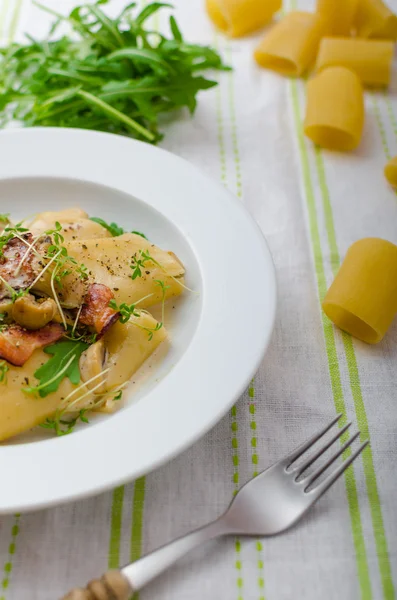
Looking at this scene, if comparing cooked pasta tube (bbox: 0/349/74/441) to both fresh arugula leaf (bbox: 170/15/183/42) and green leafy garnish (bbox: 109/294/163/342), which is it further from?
fresh arugula leaf (bbox: 170/15/183/42)

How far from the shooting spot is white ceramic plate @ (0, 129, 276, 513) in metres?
1.62

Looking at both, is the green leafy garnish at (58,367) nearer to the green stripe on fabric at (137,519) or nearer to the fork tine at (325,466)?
the green stripe on fabric at (137,519)

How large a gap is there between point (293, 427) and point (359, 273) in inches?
26.5

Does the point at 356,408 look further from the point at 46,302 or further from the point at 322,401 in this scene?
the point at 46,302

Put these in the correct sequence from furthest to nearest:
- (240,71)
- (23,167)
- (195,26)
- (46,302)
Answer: (195,26)
(240,71)
(23,167)
(46,302)

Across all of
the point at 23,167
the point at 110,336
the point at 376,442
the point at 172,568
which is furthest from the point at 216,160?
the point at 172,568

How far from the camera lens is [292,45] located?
3.44 meters

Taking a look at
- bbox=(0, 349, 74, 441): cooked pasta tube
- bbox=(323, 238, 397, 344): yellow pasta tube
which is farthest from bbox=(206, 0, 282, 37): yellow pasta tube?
bbox=(0, 349, 74, 441): cooked pasta tube

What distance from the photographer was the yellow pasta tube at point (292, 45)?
3445mm

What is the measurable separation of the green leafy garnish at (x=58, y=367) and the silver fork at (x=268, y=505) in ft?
1.86

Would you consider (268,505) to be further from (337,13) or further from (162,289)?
(337,13)

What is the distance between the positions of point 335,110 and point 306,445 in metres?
1.81

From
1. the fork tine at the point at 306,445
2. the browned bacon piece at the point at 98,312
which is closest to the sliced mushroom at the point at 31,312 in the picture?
the browned bacon piece at the point at 98,312

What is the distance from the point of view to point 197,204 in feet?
7.79
